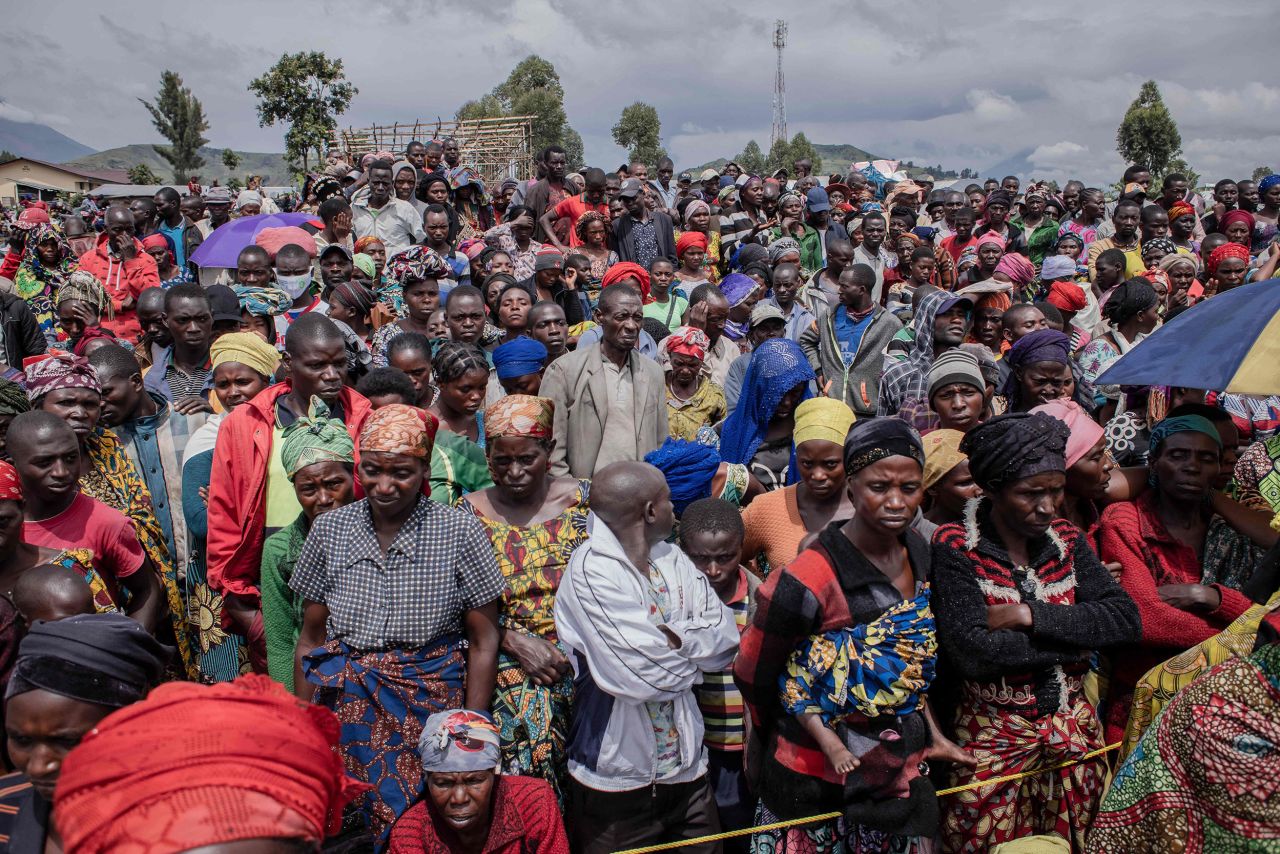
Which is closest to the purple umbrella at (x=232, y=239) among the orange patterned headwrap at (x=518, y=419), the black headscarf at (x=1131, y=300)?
the orange patterned headwrap at (x=518, y=419)

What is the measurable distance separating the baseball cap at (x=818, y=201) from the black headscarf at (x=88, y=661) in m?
9.37

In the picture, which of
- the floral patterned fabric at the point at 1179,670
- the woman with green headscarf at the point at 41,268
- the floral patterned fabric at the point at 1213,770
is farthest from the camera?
the woman with green headscarf at the point at 41,268

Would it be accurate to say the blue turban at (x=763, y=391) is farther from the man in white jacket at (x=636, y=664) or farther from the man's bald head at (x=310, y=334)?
the man's bald head at (x=310, y=334)

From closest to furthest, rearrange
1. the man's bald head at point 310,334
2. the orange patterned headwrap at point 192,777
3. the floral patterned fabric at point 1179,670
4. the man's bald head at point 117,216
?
the orange patterned headwrap at point 192,777 < the floral patterned fabric at point 1179,670 < the man's bald head at point 310,334 < the man's bald head at point 117,216

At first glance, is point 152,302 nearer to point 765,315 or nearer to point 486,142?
point 765,315

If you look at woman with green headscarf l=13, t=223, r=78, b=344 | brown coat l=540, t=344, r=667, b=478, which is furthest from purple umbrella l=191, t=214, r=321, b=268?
brown coat l=540, t=344, r=667, b=478

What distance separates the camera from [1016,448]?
2686mm

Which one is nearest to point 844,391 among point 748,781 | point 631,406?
point 631,406

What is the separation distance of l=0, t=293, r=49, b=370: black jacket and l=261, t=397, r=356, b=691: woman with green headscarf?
14.5ft

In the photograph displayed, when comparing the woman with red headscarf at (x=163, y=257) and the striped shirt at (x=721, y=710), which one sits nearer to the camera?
the striped shirt at (x=721, y=710)

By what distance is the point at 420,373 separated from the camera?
4.91 m

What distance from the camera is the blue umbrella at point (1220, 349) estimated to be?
2744mm

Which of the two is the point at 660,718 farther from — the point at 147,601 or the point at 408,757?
the point at 147,601

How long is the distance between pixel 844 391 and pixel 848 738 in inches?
157
